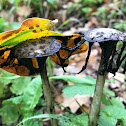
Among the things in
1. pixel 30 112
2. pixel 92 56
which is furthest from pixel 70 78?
pixel 92 56

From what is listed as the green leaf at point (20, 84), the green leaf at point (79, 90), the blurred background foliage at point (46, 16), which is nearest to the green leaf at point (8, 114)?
the blurred background foliage at point (46, 16)

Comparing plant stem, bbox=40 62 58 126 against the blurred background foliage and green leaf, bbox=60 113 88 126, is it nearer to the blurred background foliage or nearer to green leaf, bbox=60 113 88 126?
green leaf, bbox=60 113 88 126

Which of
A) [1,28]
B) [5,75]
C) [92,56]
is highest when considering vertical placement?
[1,28]

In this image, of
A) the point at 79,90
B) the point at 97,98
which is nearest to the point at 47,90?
the point at 79,90

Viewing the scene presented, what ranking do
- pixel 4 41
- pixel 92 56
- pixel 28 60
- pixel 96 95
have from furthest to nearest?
pixel 92 56 < pixel 96 95 < pixel 28 60 < pixel 4 41

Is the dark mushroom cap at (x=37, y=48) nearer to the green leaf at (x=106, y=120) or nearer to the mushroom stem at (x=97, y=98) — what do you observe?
the mushroom stem at (x=97, y=98)

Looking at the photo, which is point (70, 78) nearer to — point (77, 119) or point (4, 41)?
point (77, 119)
